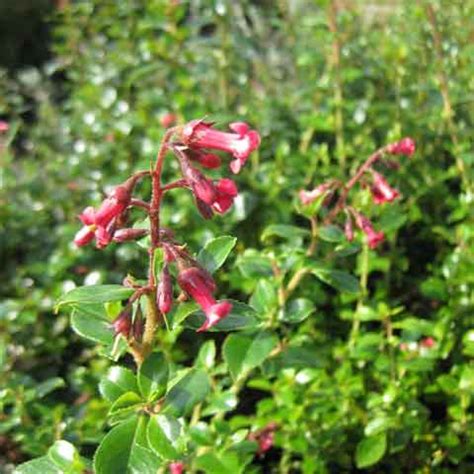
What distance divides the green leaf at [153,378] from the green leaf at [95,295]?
0.37 ft

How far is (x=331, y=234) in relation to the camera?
1.59 metres

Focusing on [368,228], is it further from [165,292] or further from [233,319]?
[165,292]

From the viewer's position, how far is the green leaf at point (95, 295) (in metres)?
1.12

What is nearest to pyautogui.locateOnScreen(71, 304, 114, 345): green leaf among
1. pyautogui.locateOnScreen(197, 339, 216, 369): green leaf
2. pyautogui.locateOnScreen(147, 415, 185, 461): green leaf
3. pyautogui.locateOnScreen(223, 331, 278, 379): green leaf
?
pyautogui.locateOnScreen(147, 415, 185, 461): green leaf

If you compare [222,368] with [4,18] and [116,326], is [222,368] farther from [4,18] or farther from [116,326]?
[4,18]

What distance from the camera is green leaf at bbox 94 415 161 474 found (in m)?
1.11

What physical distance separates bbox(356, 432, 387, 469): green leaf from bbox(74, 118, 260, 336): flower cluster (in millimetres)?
679

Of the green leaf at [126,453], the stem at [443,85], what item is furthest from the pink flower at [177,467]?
the stem at [443,85]

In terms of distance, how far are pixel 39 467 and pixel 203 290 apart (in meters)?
0.43

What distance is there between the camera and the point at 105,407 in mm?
1901

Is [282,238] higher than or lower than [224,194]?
lower

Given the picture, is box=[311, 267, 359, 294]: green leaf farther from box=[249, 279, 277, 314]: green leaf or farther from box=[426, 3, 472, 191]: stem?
box=[426, 3, 472, 191]: stem

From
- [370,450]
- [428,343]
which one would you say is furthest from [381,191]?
[370,450]

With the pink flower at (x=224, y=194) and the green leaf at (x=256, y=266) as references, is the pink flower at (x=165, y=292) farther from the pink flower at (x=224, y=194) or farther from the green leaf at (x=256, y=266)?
the green leaf at (x=256, y=266)
